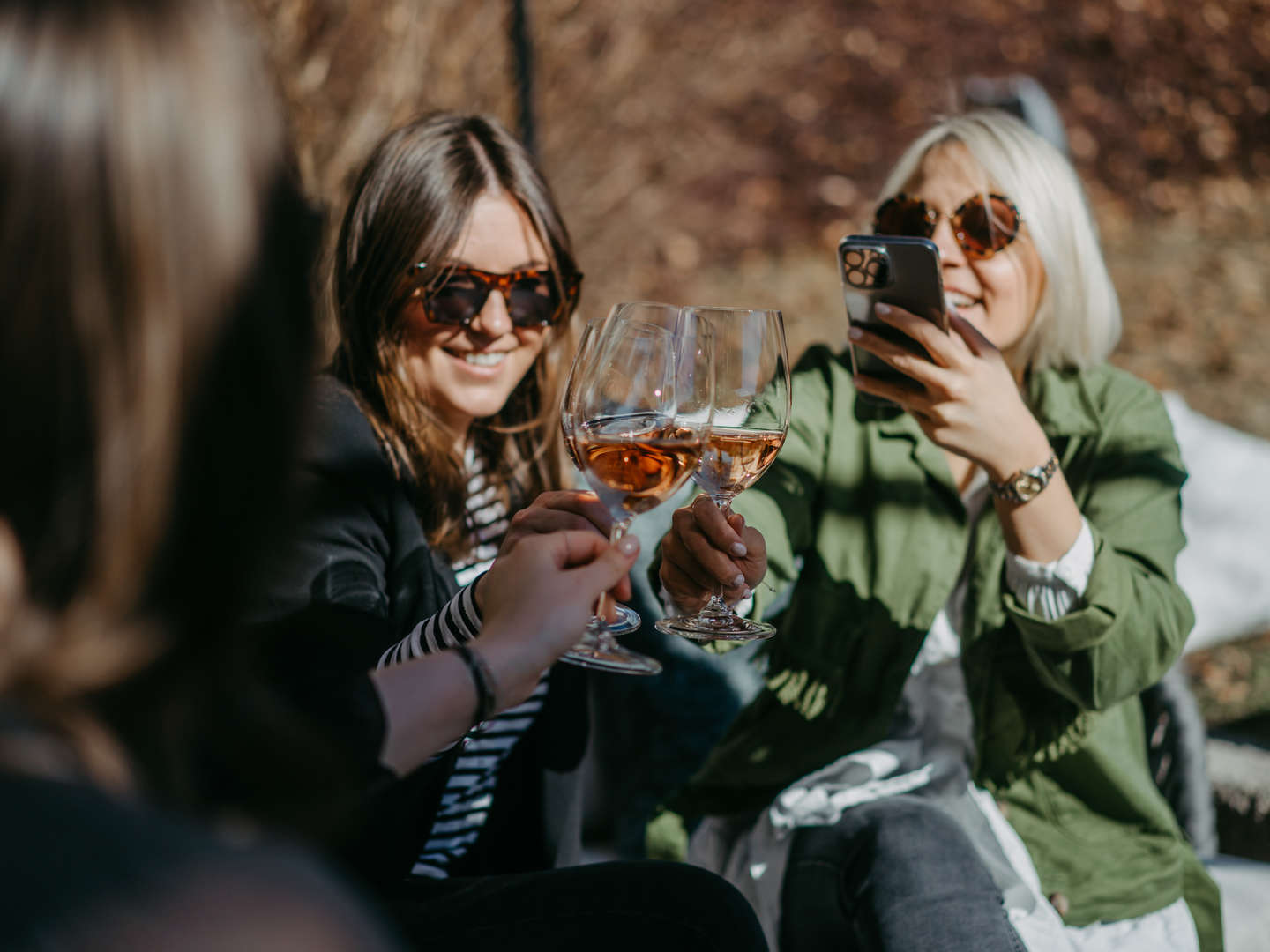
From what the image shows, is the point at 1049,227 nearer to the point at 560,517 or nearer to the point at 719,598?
the point at 719,598

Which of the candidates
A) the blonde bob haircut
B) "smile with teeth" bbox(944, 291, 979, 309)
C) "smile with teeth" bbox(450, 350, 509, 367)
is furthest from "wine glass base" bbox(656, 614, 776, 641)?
the blonde bob haircut

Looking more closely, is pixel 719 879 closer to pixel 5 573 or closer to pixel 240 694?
pixel 240 694

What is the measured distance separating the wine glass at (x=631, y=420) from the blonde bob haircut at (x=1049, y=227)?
1044mm

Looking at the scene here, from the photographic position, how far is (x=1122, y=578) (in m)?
1.73

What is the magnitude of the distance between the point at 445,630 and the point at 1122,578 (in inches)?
43.5

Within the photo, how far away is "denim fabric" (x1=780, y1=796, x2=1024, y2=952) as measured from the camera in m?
1.56

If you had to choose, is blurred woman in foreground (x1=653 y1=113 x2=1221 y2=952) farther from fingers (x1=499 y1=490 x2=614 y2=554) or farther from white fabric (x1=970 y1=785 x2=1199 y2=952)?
fingers (x1=499 y1=490 x2=614 y2=554)

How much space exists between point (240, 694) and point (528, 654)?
0.34 meters

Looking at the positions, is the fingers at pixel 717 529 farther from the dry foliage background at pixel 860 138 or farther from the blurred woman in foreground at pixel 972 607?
the dry foliage background at pixel 860 138

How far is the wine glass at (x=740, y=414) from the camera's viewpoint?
59.7 inches

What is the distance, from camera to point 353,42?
12.6 ft

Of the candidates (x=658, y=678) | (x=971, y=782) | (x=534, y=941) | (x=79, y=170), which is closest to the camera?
(x=79, y=170)

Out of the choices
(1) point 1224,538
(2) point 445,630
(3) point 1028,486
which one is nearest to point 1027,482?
(3) point 1028,486

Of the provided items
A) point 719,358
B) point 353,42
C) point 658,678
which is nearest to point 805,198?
point 353,42
